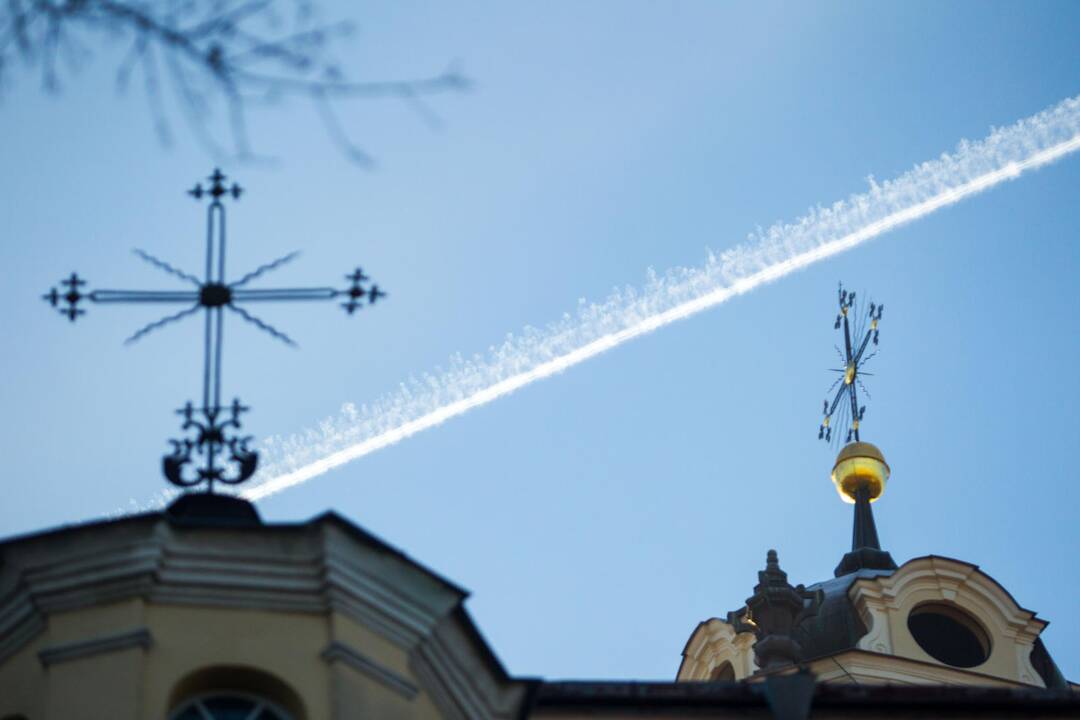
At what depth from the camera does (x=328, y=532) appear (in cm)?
1703

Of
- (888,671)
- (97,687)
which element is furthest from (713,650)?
(97,687)

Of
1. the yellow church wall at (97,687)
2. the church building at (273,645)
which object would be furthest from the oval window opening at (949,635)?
the yellow church wall at (97,687)

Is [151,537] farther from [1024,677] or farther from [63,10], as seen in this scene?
[1024,677]

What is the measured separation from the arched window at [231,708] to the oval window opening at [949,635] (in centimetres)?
2103

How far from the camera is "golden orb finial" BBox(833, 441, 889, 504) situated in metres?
42.1

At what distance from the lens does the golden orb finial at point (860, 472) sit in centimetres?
4206

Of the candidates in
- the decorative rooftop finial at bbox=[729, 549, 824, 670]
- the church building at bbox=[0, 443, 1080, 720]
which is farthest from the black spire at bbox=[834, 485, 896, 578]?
the church building at bbox=[0, 443, 1080, 720]

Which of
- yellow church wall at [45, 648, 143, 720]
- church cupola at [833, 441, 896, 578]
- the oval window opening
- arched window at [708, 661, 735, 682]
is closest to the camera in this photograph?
yellow church wall at [45, 648, 143, 720]

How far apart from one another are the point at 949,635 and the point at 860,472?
18.7 feet

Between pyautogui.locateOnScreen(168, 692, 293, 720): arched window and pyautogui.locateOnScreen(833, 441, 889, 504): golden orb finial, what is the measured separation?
86.5ft

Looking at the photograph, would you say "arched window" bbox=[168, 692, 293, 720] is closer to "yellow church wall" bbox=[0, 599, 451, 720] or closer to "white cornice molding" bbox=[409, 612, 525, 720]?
"yellow church wall" bbox=[0, 599, 451, 720]

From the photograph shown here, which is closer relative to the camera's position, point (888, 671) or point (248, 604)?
point (248, 604)

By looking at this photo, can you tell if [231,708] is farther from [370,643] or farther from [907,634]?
[907,634]

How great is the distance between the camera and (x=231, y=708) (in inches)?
650
